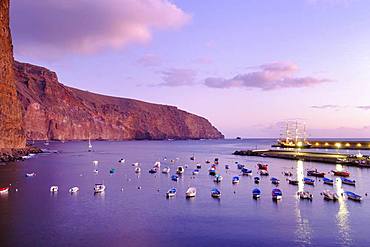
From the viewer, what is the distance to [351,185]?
236ft

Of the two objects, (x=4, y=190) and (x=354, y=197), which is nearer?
(x=354, y=197)

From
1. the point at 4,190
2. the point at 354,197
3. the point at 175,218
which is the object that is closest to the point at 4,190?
the point at 4,190

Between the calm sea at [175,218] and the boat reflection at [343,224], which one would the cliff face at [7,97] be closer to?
the calm sea at [175,218]

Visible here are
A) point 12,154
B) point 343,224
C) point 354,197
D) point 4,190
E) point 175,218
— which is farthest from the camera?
point 12,154

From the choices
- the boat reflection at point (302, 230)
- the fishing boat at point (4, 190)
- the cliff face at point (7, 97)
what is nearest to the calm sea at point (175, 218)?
the boat reflection at point (302, 230)

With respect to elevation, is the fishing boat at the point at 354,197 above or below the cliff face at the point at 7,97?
below

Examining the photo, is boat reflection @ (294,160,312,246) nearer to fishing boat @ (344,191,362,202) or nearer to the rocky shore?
fishing boat @ (344,191,362,202)

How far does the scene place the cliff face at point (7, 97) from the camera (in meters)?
124

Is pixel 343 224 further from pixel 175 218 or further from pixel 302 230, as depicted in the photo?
pixel 175 218

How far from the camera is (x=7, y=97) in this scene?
129625 mm

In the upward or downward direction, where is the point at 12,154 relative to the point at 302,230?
upward

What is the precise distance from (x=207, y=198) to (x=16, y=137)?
327 feet

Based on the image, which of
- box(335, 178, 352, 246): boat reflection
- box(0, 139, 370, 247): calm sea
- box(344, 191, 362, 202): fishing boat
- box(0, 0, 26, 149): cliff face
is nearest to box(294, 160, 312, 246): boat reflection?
box(0, 139, 370, 247): calm sea

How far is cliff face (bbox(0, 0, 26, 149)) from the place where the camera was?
124125 mm
